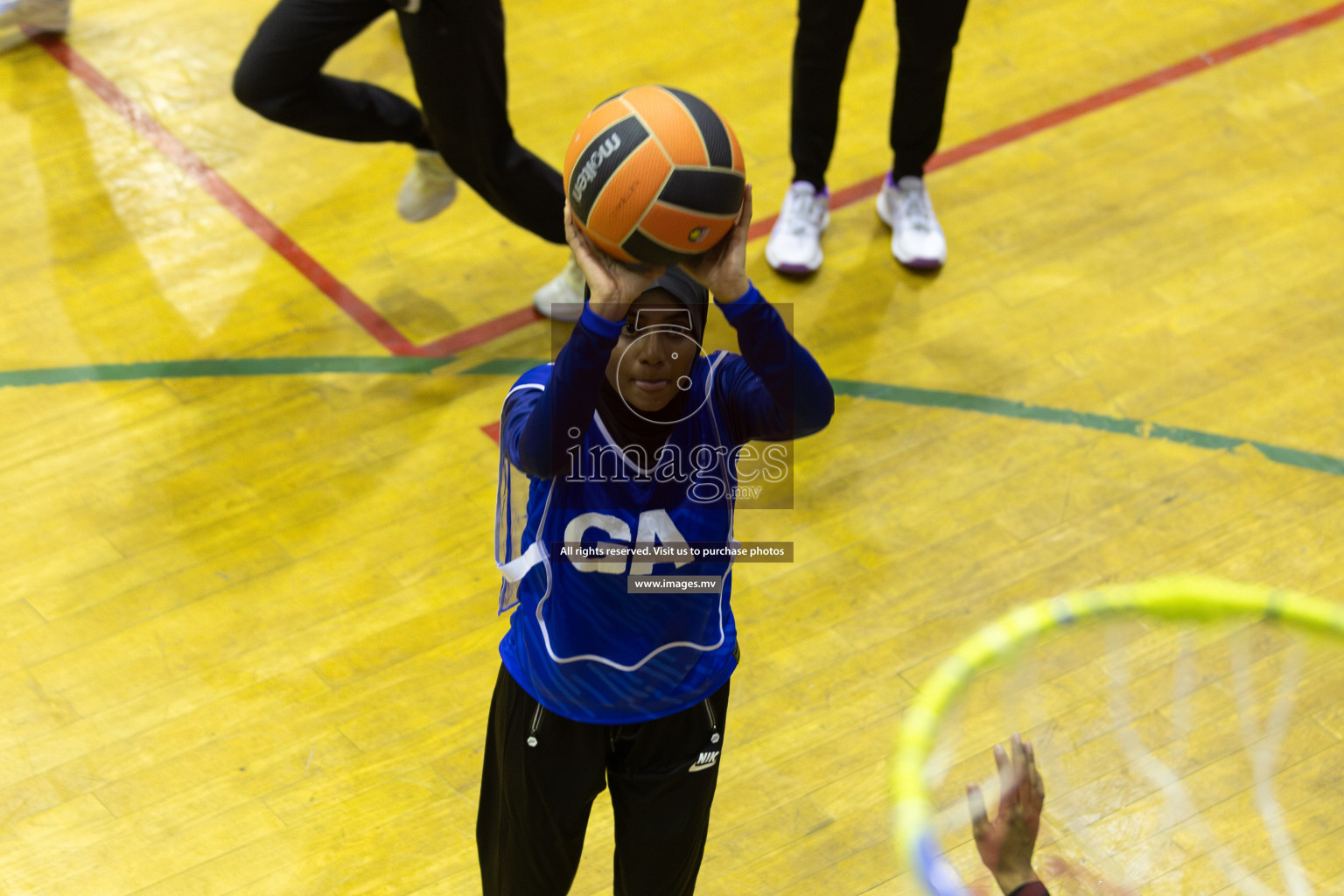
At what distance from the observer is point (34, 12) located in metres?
5.65

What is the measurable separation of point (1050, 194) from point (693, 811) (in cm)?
343

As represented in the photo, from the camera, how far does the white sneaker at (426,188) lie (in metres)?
4.70

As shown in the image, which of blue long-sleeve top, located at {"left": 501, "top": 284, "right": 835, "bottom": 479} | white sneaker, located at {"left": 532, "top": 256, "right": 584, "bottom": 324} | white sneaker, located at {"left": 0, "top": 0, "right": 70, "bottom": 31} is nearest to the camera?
blue long-sleeve top, located at {"left": 501, "top": 284, "right": 835, "bottom": 479}

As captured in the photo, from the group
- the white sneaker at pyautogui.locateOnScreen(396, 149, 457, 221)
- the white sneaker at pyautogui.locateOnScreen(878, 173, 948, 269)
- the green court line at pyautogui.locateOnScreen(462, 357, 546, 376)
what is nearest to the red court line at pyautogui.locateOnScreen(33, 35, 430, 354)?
the green court line at pyautogui.locateOnScreen(462, 357, 546, 376)

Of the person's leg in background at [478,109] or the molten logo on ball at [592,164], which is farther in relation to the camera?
the person's leg in background at [478,109]

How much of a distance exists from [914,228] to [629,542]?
2972mm

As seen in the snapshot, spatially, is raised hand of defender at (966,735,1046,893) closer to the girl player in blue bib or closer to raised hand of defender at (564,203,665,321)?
the girl player in blue bib

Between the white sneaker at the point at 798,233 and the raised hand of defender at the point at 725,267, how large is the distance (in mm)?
2594

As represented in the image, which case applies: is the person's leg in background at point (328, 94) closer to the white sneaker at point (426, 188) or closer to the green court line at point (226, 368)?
the white sneaker at point (426, 188)

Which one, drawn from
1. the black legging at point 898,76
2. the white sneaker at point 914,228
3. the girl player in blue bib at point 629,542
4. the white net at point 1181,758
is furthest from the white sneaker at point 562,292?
the girl player in blue bib at point 629,542

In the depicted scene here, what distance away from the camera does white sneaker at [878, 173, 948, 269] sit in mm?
4797

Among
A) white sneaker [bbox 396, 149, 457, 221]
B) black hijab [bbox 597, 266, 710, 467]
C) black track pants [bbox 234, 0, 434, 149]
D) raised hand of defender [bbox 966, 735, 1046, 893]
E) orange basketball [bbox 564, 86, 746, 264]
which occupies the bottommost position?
white sneaker [bbox 396, 149, 457, 221]

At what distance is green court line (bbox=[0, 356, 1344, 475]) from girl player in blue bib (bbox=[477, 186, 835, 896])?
6.83 ft

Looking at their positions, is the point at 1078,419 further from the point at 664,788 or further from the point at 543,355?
the point at 664,788
